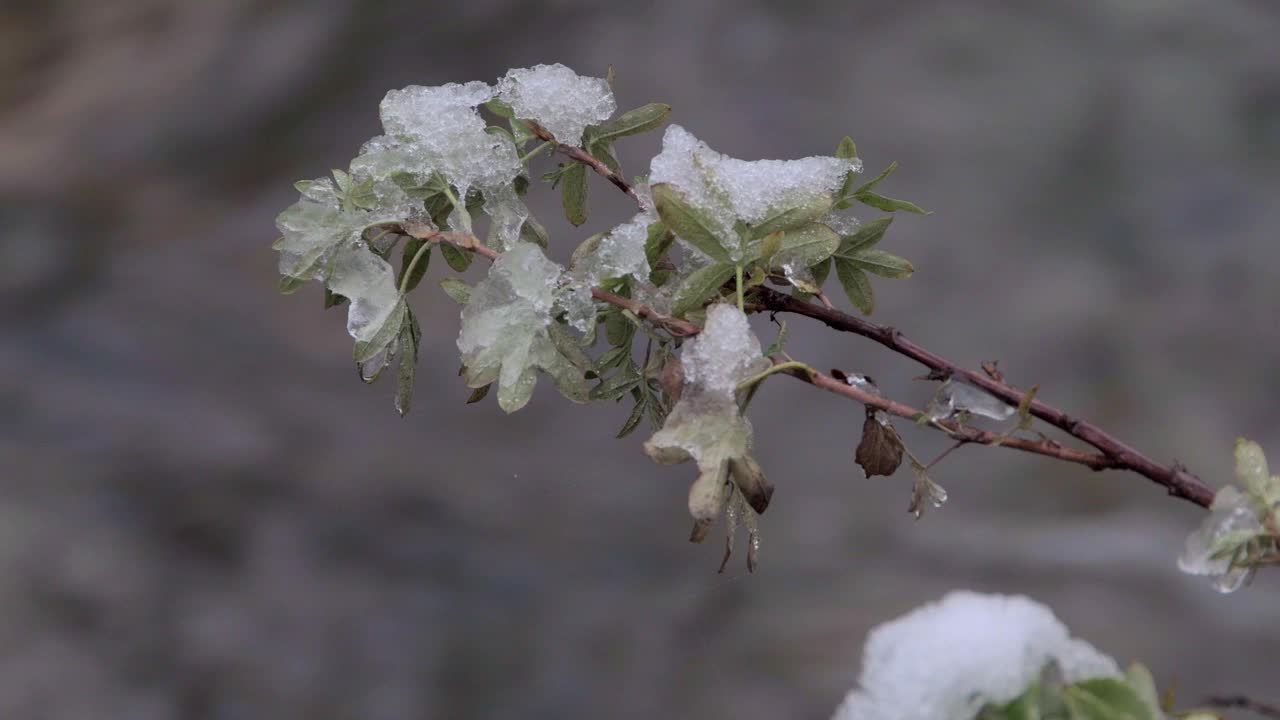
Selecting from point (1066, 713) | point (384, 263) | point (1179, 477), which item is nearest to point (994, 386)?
point (1179, 477)

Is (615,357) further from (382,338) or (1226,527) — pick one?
(1226,527)

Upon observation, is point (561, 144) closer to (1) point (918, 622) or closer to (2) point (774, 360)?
(2) point (774, 360)

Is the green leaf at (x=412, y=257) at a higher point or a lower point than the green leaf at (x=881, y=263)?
lower

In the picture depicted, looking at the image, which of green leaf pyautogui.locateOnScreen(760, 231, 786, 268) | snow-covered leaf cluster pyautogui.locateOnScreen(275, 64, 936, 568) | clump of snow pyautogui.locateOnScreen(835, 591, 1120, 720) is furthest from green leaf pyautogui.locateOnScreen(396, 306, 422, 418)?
clump of snow pyautogui.locateOnScreen(835, 591, 1120, 720)

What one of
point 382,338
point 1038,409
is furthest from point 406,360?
point 1038,409

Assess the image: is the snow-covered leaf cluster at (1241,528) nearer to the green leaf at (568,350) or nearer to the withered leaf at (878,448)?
the withered leaf at (878,448)

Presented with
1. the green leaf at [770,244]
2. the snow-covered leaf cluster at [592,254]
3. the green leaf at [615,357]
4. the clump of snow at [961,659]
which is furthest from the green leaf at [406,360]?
the clump of snow at [961,659]

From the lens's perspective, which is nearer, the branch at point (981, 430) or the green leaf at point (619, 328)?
the branch at point (981, 430)
